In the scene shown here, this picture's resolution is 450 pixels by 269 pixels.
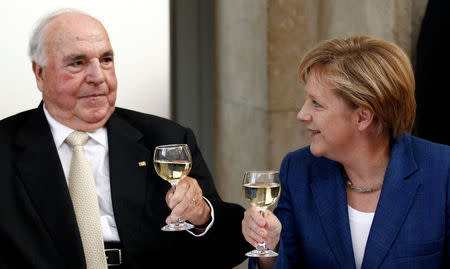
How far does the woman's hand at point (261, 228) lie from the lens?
2.00 meters

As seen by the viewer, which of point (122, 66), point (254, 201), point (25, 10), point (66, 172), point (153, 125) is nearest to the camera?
point (254, 201)

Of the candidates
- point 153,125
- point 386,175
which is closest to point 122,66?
point 153,125

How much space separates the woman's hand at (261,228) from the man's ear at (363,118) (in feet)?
1.58

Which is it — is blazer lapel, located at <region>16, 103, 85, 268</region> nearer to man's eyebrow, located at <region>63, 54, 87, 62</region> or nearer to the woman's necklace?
man's eyebrow, located at <region>63, 54, 87, 62</region>

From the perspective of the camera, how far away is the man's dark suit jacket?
2303mm

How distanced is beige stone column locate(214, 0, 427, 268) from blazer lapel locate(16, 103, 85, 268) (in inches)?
57.8

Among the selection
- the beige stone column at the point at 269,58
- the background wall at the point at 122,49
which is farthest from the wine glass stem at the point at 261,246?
the background wall at the point at 122,49

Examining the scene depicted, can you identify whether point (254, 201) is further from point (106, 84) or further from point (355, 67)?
point (106, 84)

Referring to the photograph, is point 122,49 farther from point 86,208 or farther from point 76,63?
point 86,208

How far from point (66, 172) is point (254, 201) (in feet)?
2.79

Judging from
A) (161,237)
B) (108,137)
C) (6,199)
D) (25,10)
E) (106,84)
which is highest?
(25,10)

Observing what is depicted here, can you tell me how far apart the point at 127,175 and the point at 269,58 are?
1348mm

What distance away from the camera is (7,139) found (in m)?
2.47

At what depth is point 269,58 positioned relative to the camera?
3.56m
